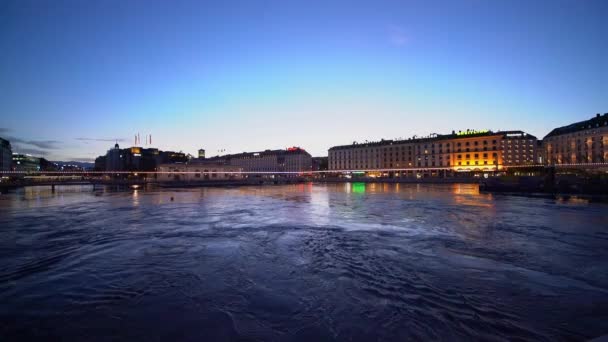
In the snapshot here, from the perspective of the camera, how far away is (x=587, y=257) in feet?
40.8

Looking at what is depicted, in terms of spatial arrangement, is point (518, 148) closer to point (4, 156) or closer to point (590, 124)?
point (590, 124)

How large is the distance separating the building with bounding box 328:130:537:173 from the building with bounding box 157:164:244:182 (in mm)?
73014

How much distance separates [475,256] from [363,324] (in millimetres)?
8012

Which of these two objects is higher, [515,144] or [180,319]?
[515,144]

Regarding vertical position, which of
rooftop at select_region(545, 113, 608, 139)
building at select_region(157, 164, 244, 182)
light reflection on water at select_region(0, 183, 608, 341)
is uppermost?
rooftop at select_region(545, 113, 608, 139)

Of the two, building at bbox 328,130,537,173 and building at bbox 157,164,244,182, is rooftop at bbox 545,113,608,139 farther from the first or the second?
building at bbox 157,164,244,182

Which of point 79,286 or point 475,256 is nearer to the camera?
point 79,286

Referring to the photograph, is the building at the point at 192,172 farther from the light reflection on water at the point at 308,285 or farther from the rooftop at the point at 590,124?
the rooftop at the point at 590,124

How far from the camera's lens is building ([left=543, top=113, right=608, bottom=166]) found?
96.9 m

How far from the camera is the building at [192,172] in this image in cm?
12938

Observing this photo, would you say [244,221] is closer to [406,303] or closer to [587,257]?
[406,303]

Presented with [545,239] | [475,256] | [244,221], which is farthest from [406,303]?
[244,221]

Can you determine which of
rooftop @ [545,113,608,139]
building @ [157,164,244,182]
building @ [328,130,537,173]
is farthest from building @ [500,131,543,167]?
building @ [157,164,244,182]

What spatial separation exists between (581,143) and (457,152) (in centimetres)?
3970
